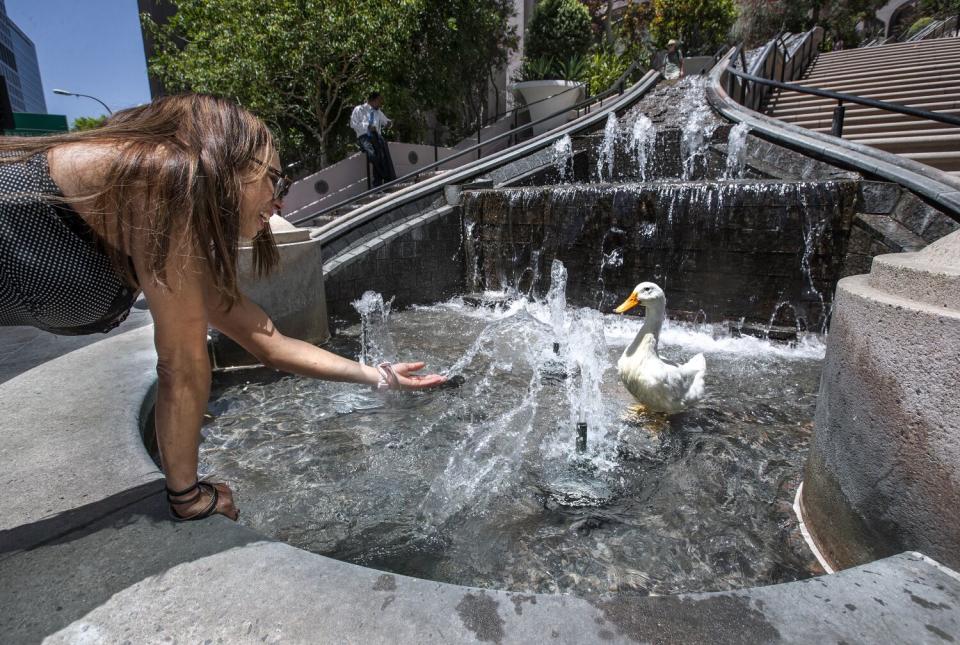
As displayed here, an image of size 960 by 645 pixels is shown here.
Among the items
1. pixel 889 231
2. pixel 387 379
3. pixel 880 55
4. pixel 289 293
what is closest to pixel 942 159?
pixel 889 231

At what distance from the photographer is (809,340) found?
6.04 m

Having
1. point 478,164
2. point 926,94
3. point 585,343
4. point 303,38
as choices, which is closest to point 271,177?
point 585,343

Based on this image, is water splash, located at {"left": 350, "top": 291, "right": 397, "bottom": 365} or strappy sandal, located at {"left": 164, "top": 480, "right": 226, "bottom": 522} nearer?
strappy sandal, located at {"left": 164, "top": 480, "right": 226, "bottom": 522}

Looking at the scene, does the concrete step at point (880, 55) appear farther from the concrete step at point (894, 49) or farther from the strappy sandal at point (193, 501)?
the strappy sandal at point (193, 501)

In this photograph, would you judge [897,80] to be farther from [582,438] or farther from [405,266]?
[582,438]

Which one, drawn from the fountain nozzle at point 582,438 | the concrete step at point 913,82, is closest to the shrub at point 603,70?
the concrete step at point 913,82

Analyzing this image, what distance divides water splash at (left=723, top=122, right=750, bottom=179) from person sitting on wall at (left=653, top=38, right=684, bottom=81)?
7.36 meters

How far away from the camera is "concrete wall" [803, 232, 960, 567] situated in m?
1.46

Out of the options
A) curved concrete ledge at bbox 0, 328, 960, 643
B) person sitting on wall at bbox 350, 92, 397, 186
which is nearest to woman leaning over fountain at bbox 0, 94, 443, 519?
curved concrete ledge at bbox 0, 328, 960, 643

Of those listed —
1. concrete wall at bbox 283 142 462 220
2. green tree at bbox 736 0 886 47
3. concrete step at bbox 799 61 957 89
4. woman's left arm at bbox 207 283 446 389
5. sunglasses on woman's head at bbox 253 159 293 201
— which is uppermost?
green tree at bbox 736 0 886 47

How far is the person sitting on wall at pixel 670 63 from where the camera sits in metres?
15.3

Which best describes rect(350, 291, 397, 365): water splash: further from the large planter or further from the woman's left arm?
the large planter

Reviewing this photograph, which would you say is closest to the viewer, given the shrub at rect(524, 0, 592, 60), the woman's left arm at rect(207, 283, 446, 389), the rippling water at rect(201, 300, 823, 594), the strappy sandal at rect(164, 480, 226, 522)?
the strappy sandal at rect(164, 480, 226, 522)

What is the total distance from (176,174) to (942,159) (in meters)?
10.1
